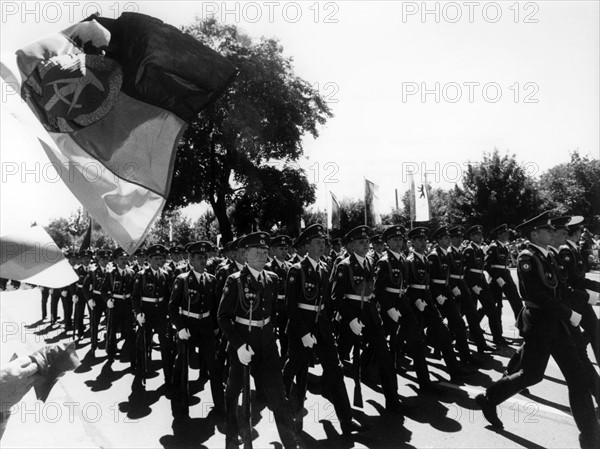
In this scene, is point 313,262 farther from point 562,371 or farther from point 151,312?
point 151,312

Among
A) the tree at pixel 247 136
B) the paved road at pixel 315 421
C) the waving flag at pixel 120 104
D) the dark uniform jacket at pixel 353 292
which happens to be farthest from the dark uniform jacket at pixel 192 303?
the tree at pixel 247 136

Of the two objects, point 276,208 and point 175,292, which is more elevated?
point 276,208

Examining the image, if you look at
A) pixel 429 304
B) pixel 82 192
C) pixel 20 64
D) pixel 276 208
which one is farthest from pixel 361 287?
pixel 276 208

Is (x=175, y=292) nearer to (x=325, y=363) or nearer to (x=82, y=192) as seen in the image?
(x=325, y=363)

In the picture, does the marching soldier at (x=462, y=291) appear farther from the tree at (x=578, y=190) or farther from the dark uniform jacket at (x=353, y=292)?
the tree at (x=578, y=190)

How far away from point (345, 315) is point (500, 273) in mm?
4409

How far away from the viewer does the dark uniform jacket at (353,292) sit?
6270 mm

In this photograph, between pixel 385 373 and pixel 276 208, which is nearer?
pixel 385 373

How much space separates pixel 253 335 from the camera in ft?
16.1

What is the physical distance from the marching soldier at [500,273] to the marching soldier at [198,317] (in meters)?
5.56

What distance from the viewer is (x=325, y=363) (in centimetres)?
534

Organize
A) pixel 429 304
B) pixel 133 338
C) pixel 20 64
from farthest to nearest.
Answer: pixel 133 338 → pixel 429 304 → pixel 20 64

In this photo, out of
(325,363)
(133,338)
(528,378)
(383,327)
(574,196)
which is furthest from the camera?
(574,196)

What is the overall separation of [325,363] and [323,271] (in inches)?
43.1
